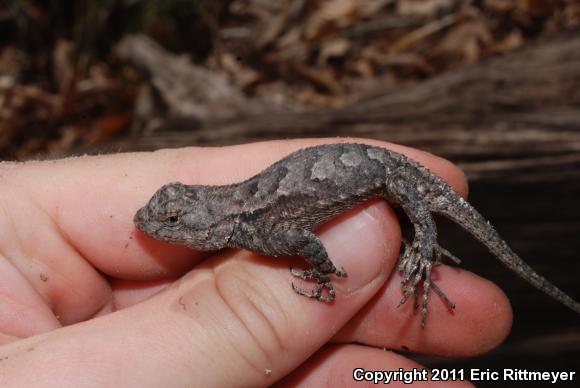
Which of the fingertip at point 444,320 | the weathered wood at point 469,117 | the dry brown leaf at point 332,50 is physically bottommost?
the fingertip at point 444,320

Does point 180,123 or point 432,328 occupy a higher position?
point 180,123

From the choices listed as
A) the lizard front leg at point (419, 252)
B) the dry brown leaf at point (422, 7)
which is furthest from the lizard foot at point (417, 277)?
the dry brown leaf at point (422, 7)

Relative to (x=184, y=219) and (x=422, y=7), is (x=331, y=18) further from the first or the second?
(x=184, y=219)

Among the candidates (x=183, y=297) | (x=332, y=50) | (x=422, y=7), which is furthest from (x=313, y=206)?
(x=422, y=7)

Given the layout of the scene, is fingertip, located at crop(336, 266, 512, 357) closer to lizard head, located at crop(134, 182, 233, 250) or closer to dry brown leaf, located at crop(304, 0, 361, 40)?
lizard head, located at crop(134, 182, 233, 250)

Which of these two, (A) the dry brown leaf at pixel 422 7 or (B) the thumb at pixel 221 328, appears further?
(A) the dry brown leaf at pixel 422 7

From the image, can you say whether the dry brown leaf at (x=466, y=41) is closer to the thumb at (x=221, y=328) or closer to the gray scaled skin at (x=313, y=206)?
the gray scaled skin at (x=313, y=206)

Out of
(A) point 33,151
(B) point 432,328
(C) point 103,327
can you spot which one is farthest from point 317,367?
(A) point 33,151

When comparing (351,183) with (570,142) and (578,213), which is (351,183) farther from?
(570,142)

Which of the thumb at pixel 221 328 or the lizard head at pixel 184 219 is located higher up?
the lizard head at pixel 184 219
